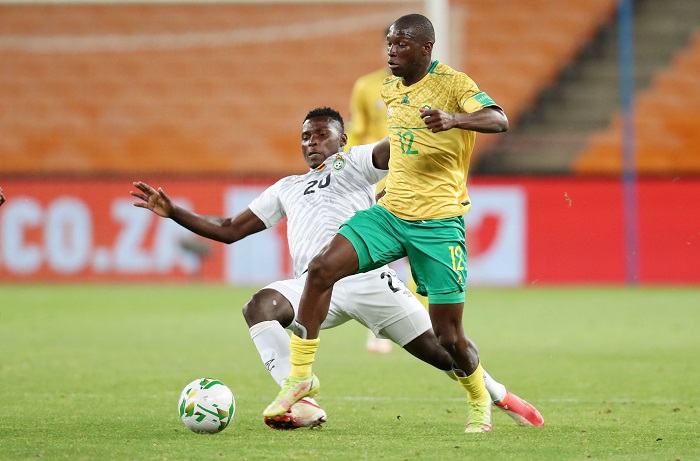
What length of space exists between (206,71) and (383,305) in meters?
14.7

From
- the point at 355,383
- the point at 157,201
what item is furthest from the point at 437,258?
the point at 355,383

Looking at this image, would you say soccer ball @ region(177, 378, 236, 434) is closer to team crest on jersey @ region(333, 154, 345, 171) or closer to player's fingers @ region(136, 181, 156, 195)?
player's fingers @ region(136, 181, 156, 195)

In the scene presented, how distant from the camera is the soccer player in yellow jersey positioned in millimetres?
5750

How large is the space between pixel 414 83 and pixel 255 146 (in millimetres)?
13882

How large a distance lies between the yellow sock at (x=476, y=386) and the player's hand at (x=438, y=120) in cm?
129

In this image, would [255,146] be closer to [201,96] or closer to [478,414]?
[201,96]

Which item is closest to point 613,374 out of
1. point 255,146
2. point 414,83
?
point 414,83

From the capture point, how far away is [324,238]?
20.9 ft

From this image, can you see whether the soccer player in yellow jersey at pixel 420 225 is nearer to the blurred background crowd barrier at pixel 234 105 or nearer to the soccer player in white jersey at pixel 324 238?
the soccer player in white jersey at pixel 324 238

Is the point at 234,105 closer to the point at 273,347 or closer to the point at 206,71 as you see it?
the point at 206,71

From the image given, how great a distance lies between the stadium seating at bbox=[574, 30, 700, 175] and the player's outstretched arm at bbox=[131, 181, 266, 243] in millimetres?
12193

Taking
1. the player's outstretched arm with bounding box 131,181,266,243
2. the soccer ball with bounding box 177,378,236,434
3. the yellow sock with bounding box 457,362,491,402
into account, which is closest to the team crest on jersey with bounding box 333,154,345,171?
the player's outstretched arm with bounding box 131,181,266,243

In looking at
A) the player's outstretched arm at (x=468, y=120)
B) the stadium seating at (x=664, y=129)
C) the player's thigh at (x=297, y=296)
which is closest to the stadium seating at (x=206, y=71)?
the stadium seating at (x=664, y=129)

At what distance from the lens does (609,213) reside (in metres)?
16.6
